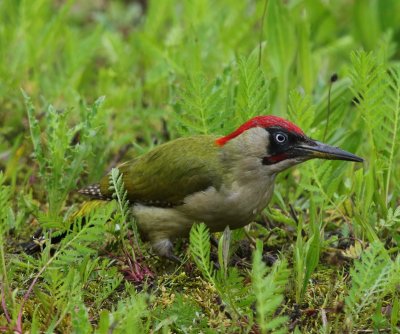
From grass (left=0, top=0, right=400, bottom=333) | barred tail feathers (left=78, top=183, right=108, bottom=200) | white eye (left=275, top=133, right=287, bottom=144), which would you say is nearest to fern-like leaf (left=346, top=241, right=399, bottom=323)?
grass (left=0, top=0, right=400, bottom=333)

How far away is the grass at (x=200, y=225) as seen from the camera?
3.54 metres

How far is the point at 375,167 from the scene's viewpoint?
14.3 ft

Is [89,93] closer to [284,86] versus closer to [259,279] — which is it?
[284,86]

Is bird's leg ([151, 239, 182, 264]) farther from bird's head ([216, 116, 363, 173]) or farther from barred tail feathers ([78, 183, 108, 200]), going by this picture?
bird's head ([216, 116, 363, 173])

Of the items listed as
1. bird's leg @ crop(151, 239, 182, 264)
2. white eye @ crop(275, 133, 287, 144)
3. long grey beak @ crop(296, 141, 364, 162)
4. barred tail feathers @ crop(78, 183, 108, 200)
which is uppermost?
white eye @ crop(275, 133, 287, 144)

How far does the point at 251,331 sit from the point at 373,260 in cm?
59

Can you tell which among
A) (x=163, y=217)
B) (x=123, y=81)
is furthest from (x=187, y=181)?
(x=123, y=81)

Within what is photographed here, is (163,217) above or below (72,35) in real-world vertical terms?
below

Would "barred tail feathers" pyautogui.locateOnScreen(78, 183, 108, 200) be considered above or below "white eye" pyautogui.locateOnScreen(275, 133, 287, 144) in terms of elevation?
below

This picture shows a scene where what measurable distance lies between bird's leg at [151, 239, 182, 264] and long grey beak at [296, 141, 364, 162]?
0.83 metres

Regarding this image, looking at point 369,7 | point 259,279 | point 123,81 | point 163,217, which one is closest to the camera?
point 259,279

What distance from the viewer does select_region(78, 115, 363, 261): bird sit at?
412 cm

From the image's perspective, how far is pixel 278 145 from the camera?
414 centimetres

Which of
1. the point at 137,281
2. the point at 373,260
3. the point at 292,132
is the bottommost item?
the point at 137,281
